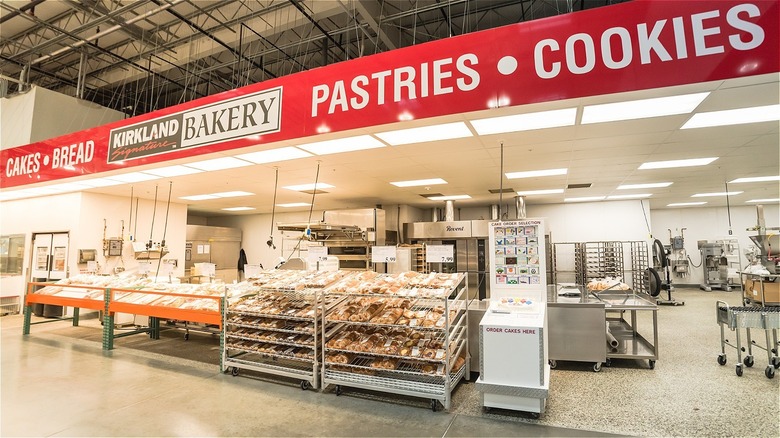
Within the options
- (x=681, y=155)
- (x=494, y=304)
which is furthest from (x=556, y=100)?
(x=681, y=155)

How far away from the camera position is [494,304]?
3818 millimetres

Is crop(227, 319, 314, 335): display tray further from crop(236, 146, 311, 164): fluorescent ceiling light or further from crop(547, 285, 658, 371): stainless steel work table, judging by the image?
crop(547, 285, 658, 371): stainless steel work table

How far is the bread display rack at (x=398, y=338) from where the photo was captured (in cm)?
361

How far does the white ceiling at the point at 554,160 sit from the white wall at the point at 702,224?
15.3 ft

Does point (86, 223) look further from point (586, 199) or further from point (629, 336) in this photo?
point (586, 199)

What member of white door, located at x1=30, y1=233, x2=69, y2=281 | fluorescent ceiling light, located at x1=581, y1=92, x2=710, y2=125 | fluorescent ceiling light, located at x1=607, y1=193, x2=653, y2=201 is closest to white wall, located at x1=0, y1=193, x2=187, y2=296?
white door, located at x1=30, y1=233, x2=69, y2=281

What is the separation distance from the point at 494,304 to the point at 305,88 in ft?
10.3

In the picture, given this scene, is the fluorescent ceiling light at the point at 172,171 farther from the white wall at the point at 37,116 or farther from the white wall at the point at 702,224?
the white wall at the point at 702,224

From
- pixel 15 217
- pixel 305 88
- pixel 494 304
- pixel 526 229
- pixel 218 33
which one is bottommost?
pixel 494 304

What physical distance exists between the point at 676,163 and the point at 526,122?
3.74m

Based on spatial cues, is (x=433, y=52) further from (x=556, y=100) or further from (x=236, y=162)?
(x=236, y=162)

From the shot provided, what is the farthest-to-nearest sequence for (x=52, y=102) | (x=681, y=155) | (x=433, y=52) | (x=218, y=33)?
(x=52, y=102) → (x=218, y=33) → (x=681, y=155) → (x=433, y=52)

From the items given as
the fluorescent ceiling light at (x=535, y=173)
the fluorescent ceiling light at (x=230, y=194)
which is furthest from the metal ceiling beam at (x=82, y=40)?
the fluorescent ceiling light at (x=535, y=173)
